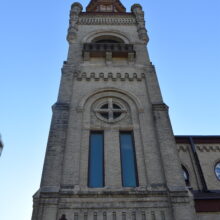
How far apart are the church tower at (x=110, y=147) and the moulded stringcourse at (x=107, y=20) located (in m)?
4.33

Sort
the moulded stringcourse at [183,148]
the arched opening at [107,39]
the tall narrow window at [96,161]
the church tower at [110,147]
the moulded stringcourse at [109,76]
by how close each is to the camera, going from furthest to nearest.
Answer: the arched opening at [107,39] < the moulded stringcourse at [183,148] < the moulded stringcourse at [109,76] < the tall narrow window at [96,161] < the church tower at [110,147]

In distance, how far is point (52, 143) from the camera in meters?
11.5

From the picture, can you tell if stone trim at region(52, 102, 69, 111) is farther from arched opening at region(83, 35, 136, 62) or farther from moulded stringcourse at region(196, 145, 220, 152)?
moulded stringcourse at region(196, 145, 220, 152)

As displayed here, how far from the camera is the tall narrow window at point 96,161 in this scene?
425 inches

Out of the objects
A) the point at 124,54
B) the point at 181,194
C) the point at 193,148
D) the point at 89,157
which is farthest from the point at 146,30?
the point at 181,194

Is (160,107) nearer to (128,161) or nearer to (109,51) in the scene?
(128,161)

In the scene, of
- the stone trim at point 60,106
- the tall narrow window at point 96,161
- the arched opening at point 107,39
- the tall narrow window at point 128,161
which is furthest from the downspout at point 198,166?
the arched opening at point 107,39

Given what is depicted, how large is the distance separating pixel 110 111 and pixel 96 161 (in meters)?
3.07

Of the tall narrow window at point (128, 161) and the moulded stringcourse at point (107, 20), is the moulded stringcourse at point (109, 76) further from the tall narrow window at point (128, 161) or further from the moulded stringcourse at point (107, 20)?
the moulded stringcourse at point (107, 20)

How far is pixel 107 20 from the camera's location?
22.3m

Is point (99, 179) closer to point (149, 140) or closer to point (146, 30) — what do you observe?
point (149, 140)

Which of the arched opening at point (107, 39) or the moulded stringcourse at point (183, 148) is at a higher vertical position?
the arched opening at point (107, 39)

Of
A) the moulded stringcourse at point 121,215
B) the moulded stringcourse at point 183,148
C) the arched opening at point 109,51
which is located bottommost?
the moulded stringcourse at point 121,215

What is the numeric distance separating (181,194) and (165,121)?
401 cm
